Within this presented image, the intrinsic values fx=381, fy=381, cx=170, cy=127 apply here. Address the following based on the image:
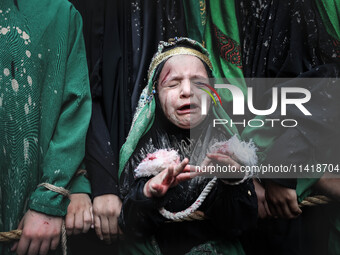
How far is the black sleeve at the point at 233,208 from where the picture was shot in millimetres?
1145

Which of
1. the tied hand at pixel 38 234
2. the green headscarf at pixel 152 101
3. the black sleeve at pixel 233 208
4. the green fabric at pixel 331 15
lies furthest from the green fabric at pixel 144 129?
the green fabric at pixel 331 15

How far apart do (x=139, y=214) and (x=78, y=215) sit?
20 cm

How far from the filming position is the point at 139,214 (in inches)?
46.3

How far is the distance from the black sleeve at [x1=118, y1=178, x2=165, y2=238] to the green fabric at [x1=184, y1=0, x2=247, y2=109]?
0.52m

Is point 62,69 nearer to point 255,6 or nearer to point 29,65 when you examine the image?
point 29,65

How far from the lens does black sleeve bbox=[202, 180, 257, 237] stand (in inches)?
45.1

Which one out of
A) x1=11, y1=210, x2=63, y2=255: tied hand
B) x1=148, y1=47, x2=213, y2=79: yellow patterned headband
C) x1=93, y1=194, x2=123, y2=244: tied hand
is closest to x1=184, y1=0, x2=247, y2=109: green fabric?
x1=148, y1=47, x2=213, y2=79: yellow patterned headband

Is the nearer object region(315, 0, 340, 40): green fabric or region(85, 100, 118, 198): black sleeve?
region(85, 100, 118, 198): black sleeve

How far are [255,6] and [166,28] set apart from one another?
14.7 inches

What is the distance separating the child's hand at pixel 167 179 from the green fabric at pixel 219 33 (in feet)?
1.46

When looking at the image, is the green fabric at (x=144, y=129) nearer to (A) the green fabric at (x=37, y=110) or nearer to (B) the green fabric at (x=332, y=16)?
(A) the green fabric at (x=37, y=110)

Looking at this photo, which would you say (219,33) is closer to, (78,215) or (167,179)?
(167,179)

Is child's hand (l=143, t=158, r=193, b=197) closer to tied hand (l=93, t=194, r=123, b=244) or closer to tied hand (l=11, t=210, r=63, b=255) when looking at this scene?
tied hand (l=93, t=194, r=123, b=244)

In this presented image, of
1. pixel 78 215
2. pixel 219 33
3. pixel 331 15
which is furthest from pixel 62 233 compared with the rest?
pixel 331 15
